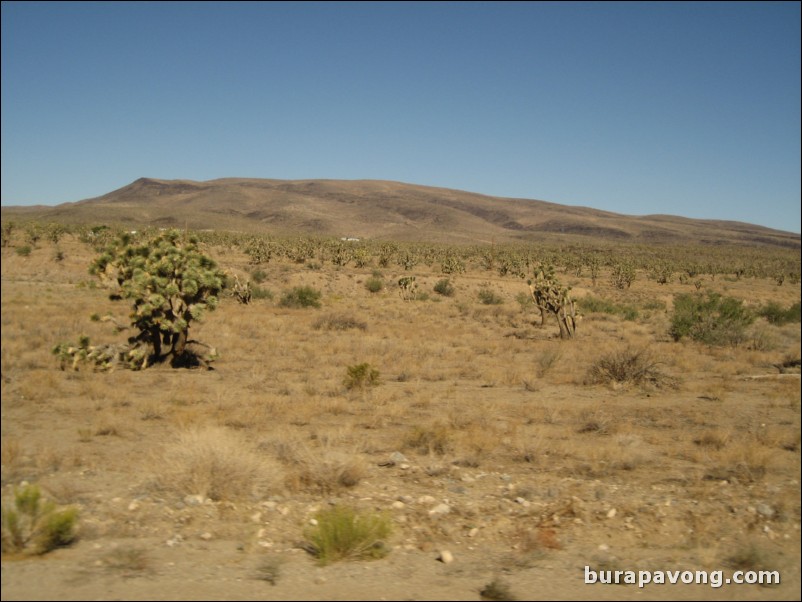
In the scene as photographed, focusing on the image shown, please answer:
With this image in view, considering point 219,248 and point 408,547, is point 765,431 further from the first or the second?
point 219,248

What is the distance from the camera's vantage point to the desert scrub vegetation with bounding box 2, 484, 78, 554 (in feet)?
18.7

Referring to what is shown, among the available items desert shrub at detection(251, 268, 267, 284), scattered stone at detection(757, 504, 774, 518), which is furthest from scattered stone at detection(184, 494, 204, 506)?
desert shrub at detection(251, 268, 267, 284)

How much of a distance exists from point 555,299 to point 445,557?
20.5 meters

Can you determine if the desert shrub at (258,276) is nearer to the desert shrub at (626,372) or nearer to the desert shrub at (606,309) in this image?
the desert shrub at (606,309)

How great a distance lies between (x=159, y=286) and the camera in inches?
613

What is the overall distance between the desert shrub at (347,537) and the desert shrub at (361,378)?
7725mm

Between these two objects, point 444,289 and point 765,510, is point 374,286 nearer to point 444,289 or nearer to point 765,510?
point 444,289

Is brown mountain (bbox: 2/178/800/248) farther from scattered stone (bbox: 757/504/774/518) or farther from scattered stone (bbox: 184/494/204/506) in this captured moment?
scattered stone (bbox: 757/504/774/518)

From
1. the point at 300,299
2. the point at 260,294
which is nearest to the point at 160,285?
Answer: the point at 300,299

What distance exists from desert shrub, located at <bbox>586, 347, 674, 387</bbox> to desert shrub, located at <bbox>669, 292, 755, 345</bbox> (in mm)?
7812

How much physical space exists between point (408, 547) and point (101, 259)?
12781 mm

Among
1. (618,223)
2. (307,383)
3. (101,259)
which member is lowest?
(307,383)

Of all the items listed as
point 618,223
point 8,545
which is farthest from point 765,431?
point 618,223

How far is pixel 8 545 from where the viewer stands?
18.6 feet
